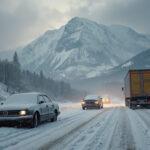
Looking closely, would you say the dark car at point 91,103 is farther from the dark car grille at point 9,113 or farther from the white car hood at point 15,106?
the dark car grille at point 9,113

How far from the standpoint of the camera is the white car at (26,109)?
54.6 feet

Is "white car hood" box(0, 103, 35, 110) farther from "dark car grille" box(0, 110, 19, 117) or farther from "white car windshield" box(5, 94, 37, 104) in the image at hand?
"white car windshield" box(5, 94, 37, 104)

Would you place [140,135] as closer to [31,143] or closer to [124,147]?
[124,147]

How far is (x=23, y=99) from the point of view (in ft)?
60.8

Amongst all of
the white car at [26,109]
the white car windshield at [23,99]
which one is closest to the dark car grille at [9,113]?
the white car at [26,109]

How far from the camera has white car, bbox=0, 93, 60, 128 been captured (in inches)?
655

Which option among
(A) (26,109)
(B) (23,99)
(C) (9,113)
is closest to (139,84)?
→ (B) (23,99)

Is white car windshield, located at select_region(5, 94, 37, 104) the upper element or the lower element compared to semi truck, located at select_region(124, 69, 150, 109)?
lower

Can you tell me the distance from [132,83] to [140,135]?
78.0 feet

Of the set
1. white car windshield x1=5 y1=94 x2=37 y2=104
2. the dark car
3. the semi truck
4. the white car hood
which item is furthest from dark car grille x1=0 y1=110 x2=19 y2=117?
the dark car

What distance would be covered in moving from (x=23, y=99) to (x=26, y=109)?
1.79 m

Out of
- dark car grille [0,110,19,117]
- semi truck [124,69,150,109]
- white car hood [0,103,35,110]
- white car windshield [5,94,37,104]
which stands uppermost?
semi truck [124,69,150,109]

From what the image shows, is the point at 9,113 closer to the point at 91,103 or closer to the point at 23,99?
the point at 23,99

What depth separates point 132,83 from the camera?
37.1 metres
